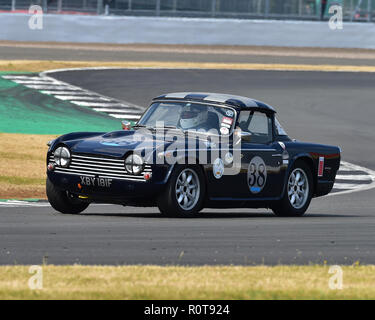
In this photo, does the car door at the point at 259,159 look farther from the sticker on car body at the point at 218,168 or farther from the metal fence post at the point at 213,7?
the metal fence post at the point at 213,7

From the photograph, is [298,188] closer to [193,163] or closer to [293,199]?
[293,199]

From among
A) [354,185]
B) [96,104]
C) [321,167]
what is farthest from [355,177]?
[96,104]

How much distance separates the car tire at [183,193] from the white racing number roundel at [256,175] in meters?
0.89

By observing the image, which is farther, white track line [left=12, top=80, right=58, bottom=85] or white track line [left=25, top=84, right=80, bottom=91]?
white track line [left=12, top=80, right=58, bottom=85]

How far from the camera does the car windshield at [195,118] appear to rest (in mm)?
12875

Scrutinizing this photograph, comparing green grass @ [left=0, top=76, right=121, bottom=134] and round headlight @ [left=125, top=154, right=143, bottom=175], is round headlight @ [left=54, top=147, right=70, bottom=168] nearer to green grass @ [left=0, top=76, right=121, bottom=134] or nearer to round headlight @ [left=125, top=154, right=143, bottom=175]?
round headlight @ [left=125, top=154, right=143, bottom=175]

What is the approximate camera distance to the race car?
11789 millimetres

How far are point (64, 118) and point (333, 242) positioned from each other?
14.8 m

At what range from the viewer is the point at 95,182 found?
11938mm

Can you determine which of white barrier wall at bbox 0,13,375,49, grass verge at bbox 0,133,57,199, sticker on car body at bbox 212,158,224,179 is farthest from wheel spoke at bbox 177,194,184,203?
white barrier wall at bbox 0,13,375,49

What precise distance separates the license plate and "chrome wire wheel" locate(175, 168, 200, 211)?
2.60ft

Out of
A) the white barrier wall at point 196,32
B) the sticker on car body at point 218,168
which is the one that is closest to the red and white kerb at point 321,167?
the sticker on car body at point 218,168

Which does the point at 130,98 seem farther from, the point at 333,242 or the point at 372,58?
the point at 333,242
